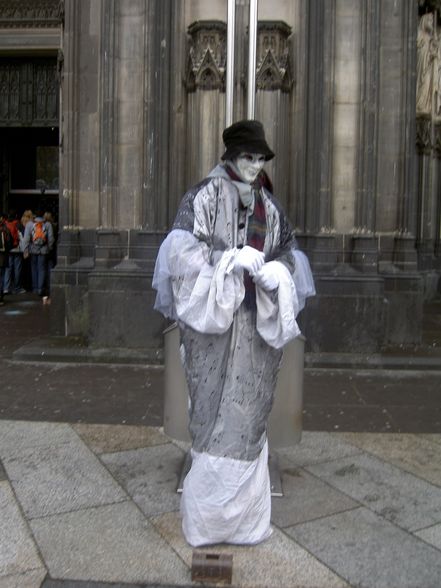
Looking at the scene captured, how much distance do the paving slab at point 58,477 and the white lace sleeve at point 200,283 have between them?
135cm

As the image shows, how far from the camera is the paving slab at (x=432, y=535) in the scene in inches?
139

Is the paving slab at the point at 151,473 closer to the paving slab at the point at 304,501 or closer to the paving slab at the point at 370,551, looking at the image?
the paving slab at the point at 304,501

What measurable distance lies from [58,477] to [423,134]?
1034 centimetres

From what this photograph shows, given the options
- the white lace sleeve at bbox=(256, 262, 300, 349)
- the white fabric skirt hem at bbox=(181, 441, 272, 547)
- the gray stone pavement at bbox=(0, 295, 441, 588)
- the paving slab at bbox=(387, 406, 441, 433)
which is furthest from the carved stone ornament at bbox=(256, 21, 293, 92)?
the white fabric skirt hem at bbox=(181, 441, 272, 547)

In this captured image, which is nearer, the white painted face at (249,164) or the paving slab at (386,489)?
the white painted face at (249,164)

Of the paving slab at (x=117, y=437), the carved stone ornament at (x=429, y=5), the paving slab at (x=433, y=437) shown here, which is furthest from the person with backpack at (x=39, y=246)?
the paving slab at (x=433, y=437)

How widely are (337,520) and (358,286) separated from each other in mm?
4654

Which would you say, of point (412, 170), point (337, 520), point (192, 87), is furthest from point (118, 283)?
point (337, 520)

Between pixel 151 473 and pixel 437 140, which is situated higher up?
pixel 437 140

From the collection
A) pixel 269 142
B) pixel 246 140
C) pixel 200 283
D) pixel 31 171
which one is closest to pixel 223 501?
pixel 200 283

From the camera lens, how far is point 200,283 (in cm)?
327

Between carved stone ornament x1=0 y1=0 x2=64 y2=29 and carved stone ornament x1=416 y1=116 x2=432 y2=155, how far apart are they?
23.8 feet

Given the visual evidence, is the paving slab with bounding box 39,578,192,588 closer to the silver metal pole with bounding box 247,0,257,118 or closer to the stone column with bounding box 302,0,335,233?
the silver metal pole with bounding box 247,0,257,118

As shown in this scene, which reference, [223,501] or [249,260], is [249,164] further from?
[223,501]
